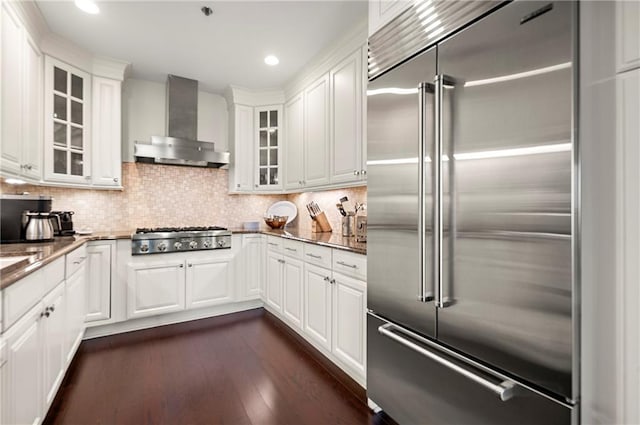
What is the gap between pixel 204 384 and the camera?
2.07m

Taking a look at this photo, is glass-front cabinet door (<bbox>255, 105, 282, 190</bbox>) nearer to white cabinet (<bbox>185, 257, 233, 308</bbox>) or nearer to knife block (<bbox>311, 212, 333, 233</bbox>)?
knife block (<bbox>311, 212, 333, 233</bbox>)

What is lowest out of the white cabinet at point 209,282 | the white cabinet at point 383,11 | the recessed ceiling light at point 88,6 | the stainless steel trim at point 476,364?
the white cabinet at point 209,282

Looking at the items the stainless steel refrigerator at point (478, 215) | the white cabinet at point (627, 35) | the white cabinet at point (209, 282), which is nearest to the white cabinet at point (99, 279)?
the white cabinet at point (209, 282)

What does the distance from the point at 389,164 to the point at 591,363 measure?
1.05 m

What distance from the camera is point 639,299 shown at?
865mm

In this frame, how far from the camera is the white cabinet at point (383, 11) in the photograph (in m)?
1.53

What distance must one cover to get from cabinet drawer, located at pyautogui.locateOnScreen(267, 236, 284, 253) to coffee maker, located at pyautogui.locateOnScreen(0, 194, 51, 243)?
1.89 metres

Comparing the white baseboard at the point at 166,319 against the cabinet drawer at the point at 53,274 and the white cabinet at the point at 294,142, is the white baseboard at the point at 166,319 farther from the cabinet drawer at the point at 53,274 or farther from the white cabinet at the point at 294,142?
the white cabinet at the point at 294,142

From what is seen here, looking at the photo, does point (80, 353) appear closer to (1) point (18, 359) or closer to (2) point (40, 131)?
(1) point (18, 359)

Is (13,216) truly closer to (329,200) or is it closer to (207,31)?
(207,31)

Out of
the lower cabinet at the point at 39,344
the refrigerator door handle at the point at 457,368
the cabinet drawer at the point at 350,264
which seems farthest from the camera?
the cabinet drawer at the point at 350,264

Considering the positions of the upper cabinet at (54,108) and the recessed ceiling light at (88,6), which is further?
the recessed ceiling light at (88,6)

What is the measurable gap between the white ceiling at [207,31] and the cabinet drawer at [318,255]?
1.78 meters

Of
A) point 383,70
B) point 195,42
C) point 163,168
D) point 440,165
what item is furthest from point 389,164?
point 163,168
